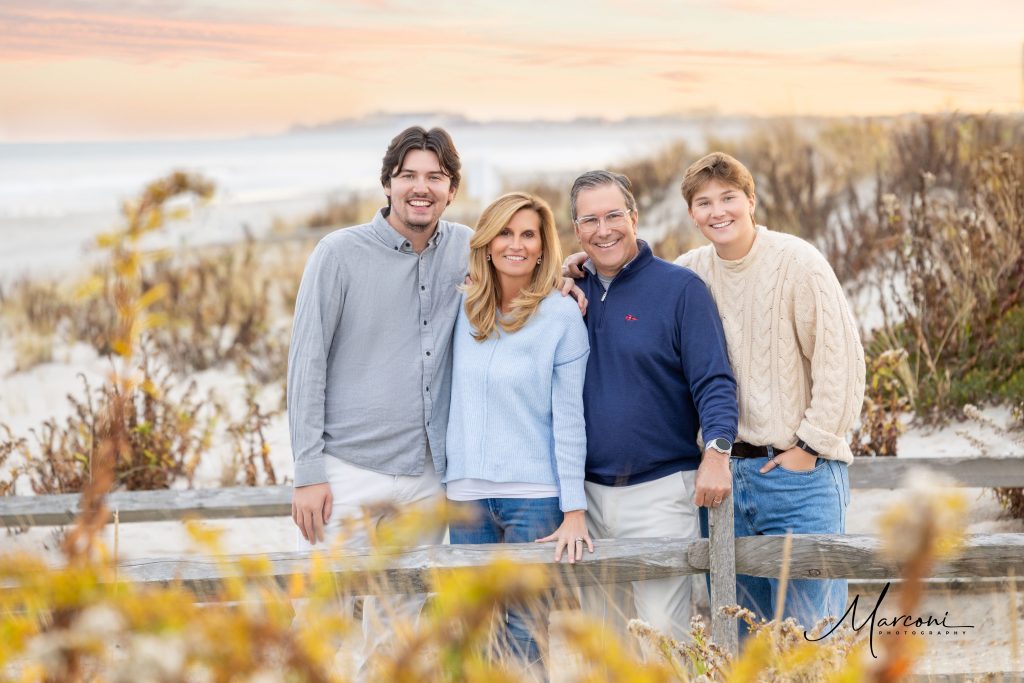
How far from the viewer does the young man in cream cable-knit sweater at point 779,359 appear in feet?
10.9

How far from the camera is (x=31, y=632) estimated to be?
112cm

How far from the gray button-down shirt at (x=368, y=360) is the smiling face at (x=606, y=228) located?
1.86ft

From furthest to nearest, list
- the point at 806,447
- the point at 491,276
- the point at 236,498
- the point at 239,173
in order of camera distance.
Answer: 1. the point at 239,173
2. the point at 236,498
3. the point at 491,276
4. the point at 806,447

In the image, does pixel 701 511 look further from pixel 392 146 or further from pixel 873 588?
pixel 873 588

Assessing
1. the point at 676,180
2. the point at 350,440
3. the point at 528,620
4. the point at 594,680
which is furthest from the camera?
the point at 676,180

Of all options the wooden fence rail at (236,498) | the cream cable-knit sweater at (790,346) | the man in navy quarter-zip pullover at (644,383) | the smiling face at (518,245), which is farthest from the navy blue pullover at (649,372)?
the wooden fence rail at (236,498)

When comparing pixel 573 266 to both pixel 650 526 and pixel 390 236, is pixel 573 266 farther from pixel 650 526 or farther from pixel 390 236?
pixel 650 526

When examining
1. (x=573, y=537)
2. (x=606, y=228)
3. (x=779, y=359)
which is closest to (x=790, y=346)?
(x=779, y=359)

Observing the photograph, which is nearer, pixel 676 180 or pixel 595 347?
pixel 595 347

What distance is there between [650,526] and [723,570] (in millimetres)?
293

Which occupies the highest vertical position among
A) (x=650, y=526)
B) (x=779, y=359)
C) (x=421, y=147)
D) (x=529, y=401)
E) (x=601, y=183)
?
(x=421, y=147)

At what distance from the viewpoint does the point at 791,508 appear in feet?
11.5

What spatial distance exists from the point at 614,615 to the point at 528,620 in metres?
0.41

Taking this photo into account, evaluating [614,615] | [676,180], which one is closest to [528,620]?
[614,615]
